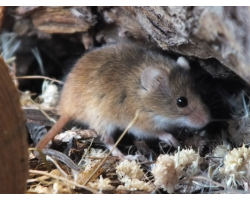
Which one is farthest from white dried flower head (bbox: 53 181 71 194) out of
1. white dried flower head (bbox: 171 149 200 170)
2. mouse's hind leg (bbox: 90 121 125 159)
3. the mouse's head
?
the mouse's head

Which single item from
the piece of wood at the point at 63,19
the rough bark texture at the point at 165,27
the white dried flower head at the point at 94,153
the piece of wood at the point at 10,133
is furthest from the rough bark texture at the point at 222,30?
the piece of wood at the point at 63,19

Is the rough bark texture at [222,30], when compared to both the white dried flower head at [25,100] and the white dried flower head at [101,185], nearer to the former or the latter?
the white dried flower head at [101,185]

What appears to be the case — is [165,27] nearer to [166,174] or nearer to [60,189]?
[166,174]

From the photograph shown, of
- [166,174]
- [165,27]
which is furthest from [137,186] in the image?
[165,27]

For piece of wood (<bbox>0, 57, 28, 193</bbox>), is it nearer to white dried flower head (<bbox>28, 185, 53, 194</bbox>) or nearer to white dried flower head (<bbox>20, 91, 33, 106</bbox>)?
white dried flower head (<bbox>28, 185, 53, 194</bbox>)

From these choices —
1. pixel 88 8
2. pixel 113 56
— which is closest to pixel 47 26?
pixel 88 8

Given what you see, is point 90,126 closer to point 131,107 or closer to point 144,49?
point 131,107
